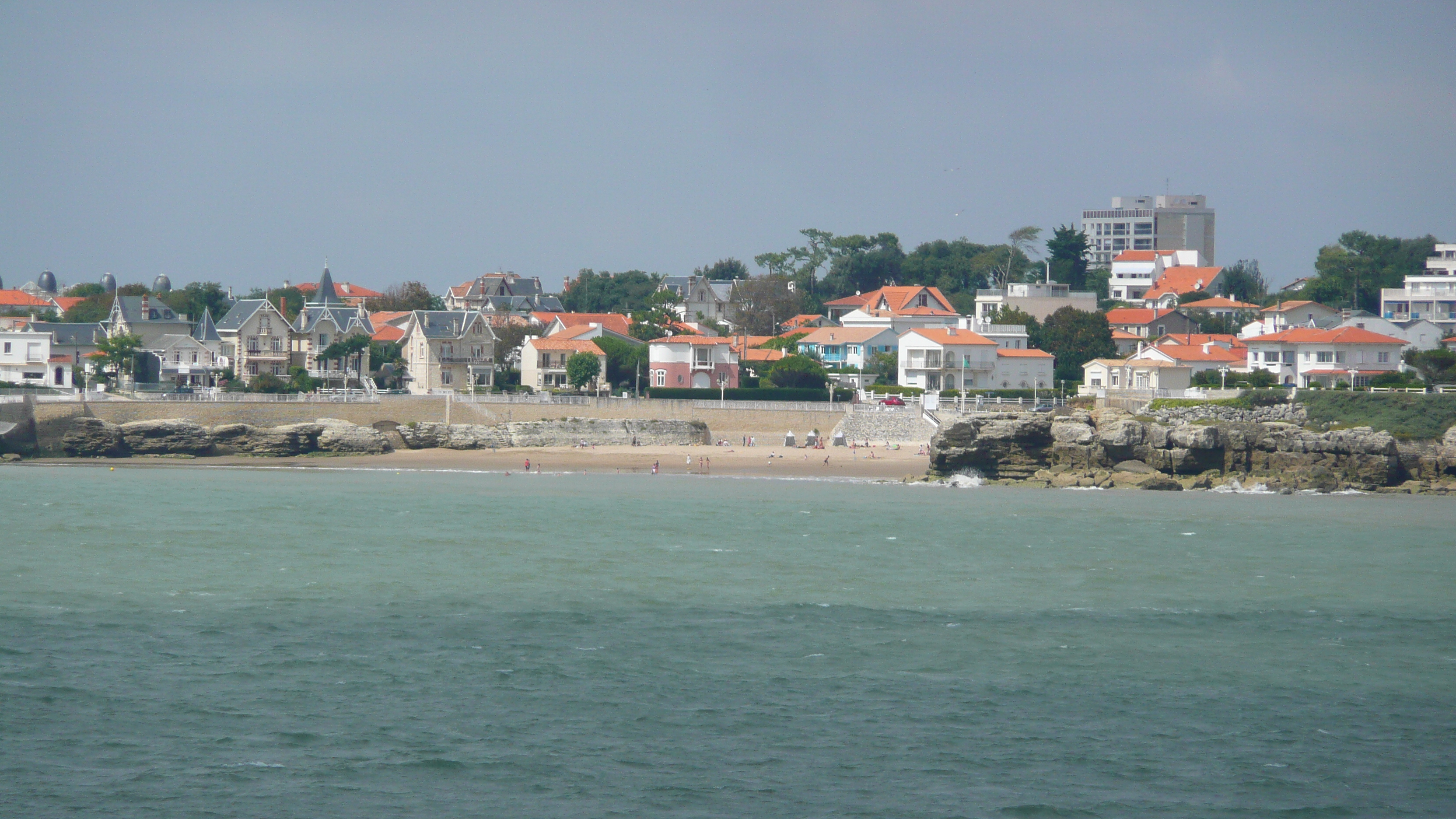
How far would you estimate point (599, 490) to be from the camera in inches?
1768

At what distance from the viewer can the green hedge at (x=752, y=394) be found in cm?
6506

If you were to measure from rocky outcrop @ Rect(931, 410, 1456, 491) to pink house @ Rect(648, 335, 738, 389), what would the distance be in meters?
24.1

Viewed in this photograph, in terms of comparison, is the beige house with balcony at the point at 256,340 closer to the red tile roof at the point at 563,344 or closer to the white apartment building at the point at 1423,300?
the red tile roof at the point at 563,344

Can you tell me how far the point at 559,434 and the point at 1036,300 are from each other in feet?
149

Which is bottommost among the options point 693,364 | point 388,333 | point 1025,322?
point 693,364

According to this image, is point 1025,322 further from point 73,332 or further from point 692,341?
point 73,332

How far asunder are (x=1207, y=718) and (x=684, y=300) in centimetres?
9209

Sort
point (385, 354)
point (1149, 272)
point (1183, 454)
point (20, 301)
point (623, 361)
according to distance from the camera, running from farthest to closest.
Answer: point (1149, 272)
point (20, 301)
point (385, 354)
point (623, 361)
point (1183, 454)

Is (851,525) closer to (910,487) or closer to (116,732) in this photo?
(910,487)

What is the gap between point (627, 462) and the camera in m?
53.4

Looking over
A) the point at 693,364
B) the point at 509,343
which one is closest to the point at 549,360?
the point at 509,343

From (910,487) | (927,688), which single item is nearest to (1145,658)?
(927,688)

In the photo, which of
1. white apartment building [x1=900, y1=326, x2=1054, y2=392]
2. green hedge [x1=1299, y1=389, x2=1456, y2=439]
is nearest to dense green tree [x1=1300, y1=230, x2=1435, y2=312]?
white apartment building [x1=900, y1=326, x2=1054, y2=392]

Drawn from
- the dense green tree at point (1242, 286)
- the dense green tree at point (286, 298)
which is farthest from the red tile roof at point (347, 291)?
the dense green tree at point (1242, 286)
